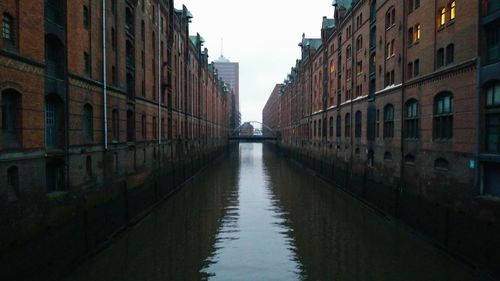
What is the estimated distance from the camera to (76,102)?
14734mm

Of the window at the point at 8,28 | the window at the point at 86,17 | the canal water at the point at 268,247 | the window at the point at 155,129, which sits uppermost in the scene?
the window at the point at 86,17

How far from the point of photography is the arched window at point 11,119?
10477 millimetres

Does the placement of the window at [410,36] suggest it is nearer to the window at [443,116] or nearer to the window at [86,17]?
the window at [443,116]

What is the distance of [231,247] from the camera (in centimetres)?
1524

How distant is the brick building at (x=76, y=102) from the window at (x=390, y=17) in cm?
1576

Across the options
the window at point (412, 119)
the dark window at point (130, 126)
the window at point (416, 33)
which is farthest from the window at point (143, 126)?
the window at point (416, 33)

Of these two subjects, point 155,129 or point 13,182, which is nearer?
point 13,182

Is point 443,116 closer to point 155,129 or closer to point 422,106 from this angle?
point 422,106

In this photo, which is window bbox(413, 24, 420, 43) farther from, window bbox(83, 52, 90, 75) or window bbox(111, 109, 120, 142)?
window bbox(111, 109, 120, 142)

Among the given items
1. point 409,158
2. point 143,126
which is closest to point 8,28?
point 143,126

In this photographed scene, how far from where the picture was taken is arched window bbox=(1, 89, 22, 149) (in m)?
10.5

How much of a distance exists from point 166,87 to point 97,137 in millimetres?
15435

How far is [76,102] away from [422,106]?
1565cm

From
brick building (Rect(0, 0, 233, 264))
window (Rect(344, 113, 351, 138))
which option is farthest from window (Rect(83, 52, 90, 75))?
window (Rect(344, 113, 351, 138))
